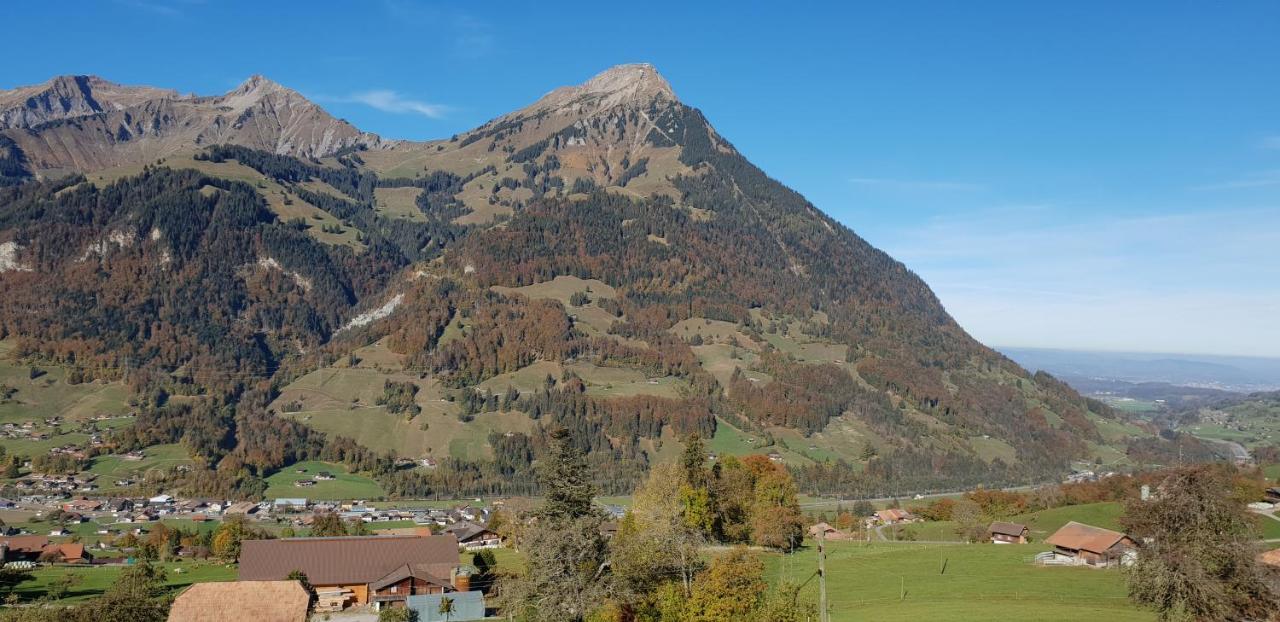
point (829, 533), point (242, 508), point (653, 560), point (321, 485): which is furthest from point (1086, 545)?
point (321, 485)

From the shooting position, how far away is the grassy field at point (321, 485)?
142 meters

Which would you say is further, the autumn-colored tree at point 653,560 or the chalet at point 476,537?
the chalet at point 476,537

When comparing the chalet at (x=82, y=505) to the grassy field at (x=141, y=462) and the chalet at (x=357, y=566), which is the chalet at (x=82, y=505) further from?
the chalet at (x=357, y=566)

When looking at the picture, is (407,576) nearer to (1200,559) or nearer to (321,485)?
(1200,559)

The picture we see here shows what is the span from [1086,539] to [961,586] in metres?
15.5

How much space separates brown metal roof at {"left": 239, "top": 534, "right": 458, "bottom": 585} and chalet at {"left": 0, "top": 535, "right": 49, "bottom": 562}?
Result: 122ft

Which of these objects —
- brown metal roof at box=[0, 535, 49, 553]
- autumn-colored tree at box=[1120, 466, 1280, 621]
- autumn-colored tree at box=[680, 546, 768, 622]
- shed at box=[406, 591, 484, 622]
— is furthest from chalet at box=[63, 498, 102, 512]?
autumn-colored tree at box=[1120, 466, 1280, 621]

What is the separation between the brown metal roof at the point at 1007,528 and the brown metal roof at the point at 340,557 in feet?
182

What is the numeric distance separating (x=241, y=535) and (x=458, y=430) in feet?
243

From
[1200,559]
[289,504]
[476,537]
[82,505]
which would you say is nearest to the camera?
[1200,559]

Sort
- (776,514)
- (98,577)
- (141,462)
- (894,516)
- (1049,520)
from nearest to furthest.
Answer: (98,577) < (776,514) < (1049,520) < (894,516) < (141,462)

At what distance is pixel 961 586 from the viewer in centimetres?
5534

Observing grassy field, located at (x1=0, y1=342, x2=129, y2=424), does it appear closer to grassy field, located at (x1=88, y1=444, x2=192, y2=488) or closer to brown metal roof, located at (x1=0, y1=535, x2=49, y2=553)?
grassy field, located at (x1=88, y1=444, x2=192, y2=488)

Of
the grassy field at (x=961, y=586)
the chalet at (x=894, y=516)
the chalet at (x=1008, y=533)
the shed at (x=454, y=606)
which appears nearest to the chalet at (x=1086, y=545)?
the grassy field at (x=961, y=586)
